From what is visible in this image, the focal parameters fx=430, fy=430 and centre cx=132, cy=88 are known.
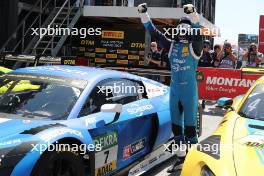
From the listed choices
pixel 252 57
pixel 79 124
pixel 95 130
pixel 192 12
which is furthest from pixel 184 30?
pixel 252 57

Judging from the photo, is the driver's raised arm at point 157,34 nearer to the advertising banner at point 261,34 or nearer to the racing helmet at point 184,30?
the racing helmet at point 184,30

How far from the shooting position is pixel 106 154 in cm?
424

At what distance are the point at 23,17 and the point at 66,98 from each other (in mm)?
13387

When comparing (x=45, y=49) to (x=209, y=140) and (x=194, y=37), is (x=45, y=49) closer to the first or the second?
(x=194, y=37)

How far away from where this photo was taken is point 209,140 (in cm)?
402

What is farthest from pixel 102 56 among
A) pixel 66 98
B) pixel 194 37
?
pixel 66 98

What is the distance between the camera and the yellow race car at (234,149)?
3343mm

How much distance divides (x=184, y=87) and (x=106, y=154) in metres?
1.72

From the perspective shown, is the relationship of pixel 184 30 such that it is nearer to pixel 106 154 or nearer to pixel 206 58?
pixel 106 154

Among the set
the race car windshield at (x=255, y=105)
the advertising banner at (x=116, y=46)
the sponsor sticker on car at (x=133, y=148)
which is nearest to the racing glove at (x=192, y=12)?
the race car windshield at (x=255, y=105)

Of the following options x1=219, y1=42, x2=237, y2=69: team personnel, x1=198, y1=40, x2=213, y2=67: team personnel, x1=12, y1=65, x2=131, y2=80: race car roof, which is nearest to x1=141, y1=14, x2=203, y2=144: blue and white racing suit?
x1=12, y1=65, x2=131, y2=80: race car roof

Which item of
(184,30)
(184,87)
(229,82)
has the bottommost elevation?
(229,82)

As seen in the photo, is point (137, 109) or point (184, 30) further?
point (184, 30)

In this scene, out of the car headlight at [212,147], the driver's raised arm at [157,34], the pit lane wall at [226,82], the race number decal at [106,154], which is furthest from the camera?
the pit lane wall at [226,82]
